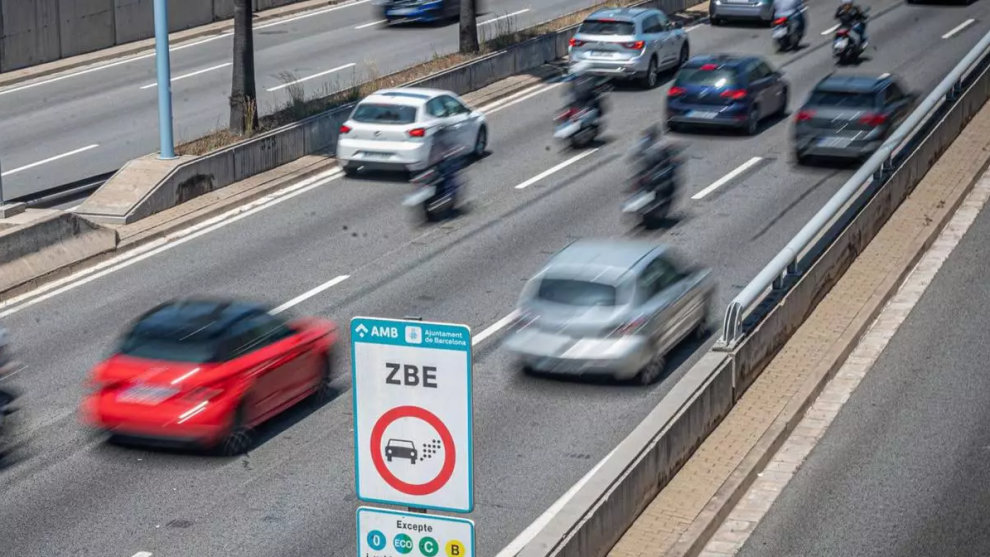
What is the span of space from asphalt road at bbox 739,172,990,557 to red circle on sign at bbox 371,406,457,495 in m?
5.82

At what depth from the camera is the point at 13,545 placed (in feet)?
41.1

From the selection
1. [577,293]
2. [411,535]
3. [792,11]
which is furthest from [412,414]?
[792,11]

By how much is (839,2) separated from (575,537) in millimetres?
39200

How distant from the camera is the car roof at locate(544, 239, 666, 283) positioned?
1641 centimetres

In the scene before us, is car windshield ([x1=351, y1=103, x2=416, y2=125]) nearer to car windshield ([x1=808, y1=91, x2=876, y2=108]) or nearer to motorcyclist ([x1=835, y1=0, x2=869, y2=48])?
car windshield ([x1=808, y1=91, x2=876, y2=108])

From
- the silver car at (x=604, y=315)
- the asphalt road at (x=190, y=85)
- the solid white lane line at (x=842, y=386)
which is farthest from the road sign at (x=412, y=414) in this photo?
the asphalt road at (x=190, y=85)

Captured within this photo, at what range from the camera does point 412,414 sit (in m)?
6.32

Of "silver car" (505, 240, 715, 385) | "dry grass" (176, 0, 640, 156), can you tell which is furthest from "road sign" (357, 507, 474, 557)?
"dry grass" (176, 0, 640, 156)

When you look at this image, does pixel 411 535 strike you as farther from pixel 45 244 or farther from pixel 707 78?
pixel 707 78

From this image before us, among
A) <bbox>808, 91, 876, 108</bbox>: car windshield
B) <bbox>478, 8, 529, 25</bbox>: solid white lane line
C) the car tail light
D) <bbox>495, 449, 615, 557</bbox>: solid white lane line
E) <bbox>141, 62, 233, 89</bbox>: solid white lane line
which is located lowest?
<bbox>495, 449, 615, 557</bbox>: solid white lane line

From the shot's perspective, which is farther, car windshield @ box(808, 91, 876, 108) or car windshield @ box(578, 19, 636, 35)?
car windshield @ box(578, 19, 636, 35)

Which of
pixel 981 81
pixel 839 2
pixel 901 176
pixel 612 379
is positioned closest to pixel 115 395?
pixel 612 379

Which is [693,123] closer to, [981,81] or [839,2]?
[981,81]

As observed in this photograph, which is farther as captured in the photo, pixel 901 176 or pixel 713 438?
pixel 901 176
